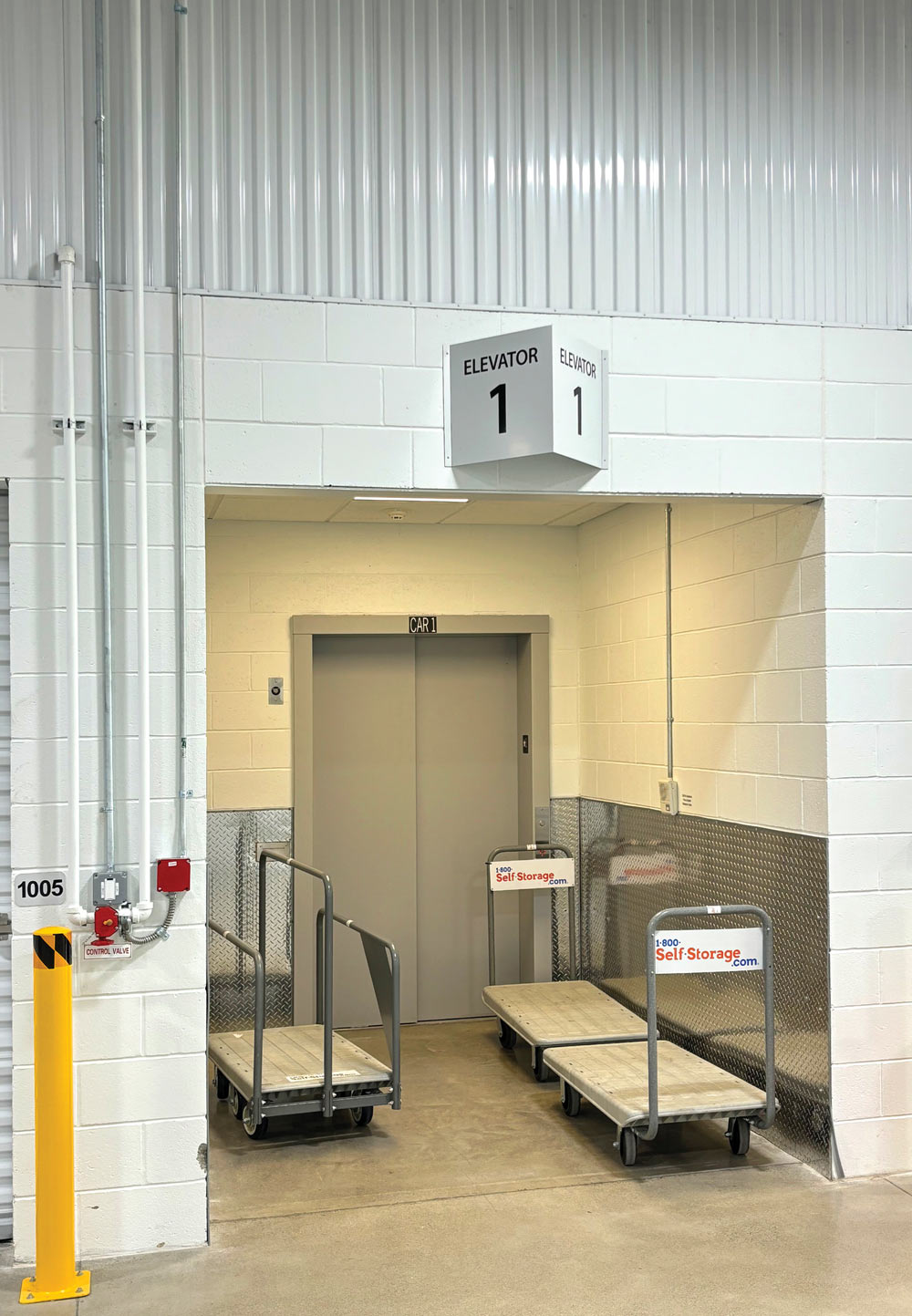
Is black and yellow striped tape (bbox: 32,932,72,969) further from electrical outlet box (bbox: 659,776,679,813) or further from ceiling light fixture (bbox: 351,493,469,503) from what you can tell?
electrical outlet box (bbox: 659,776,679,813)

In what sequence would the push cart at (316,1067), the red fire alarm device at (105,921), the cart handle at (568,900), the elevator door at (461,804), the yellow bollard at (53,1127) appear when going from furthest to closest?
the elevator door at (461,804) → the cart handle at (568,900) → the push cart at (316,1067) → the red fire alarm device at (105,921) → the yellow bollard at (53,1127)

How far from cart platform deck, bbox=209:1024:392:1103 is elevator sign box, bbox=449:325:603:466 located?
260 cm

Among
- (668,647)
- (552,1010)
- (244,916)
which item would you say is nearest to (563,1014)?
(552,1010)

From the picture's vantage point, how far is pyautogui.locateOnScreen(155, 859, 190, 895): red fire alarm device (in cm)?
398

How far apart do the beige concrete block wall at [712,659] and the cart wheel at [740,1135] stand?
1164mm

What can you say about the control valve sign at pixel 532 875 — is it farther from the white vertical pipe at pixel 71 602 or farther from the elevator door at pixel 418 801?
the white vertical pipe at pixel 71 602

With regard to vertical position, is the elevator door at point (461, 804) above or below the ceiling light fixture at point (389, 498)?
below

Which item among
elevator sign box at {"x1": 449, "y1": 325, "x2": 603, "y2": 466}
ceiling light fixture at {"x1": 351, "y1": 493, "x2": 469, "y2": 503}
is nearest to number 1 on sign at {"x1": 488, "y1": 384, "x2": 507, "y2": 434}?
elevator sign box at {"x1": 449, "y1": 325, "x2": 603, "y2": 466}

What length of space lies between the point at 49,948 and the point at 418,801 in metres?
3.61

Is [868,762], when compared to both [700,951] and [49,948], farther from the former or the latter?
[49,948]

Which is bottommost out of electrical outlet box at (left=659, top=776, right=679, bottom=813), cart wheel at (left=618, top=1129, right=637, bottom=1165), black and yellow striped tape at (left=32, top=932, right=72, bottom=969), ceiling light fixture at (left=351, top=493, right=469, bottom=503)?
cart wheel at (left=618, top=1129, right=637, bottom=1165)

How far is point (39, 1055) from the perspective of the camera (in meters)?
3.71

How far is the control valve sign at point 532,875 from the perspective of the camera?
6.74m

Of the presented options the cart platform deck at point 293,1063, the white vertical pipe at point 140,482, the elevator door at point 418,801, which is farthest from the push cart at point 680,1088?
the elevator door at point 418,801
